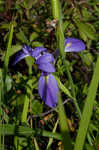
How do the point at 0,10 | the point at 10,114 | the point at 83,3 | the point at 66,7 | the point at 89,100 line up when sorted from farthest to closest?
the point at 0,10 < the point at 66,7 < the point at 83,3 < the point at 10,114 < the point at 89,100

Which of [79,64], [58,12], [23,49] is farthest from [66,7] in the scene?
[58,12]

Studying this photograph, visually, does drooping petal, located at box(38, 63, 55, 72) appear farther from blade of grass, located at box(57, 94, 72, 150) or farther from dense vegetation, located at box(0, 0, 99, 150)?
blade of grass, located at box(57, 94, 72, 150)

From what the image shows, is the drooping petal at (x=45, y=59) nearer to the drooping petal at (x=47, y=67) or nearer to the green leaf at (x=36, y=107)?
the drooping petal at (x=47, y=67)

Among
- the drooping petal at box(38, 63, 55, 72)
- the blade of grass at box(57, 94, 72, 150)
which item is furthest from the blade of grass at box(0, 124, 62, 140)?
the blade of grass at box(57, 94, 72, 150)

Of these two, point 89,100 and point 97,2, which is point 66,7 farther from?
point 89,100

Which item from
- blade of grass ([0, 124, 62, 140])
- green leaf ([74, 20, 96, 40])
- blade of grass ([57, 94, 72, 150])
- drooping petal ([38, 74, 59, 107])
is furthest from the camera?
green leaf ([74, 20, 96, 40])

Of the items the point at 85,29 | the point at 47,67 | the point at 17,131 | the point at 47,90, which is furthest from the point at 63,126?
the point at 85,29

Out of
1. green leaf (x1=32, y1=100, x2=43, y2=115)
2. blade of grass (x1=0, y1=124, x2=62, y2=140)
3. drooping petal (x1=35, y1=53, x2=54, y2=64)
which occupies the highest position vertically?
drooping petal (x1=35, y1=53, x2=54, y2=64)

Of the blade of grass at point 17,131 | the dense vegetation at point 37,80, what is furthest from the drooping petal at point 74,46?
the blade of grass at point 17,131

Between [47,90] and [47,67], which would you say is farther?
[47,90]

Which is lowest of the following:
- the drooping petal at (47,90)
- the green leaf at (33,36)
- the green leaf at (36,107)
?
the green leaf at (36,107)

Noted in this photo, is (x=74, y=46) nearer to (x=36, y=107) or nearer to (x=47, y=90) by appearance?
(x=47, y=90)
